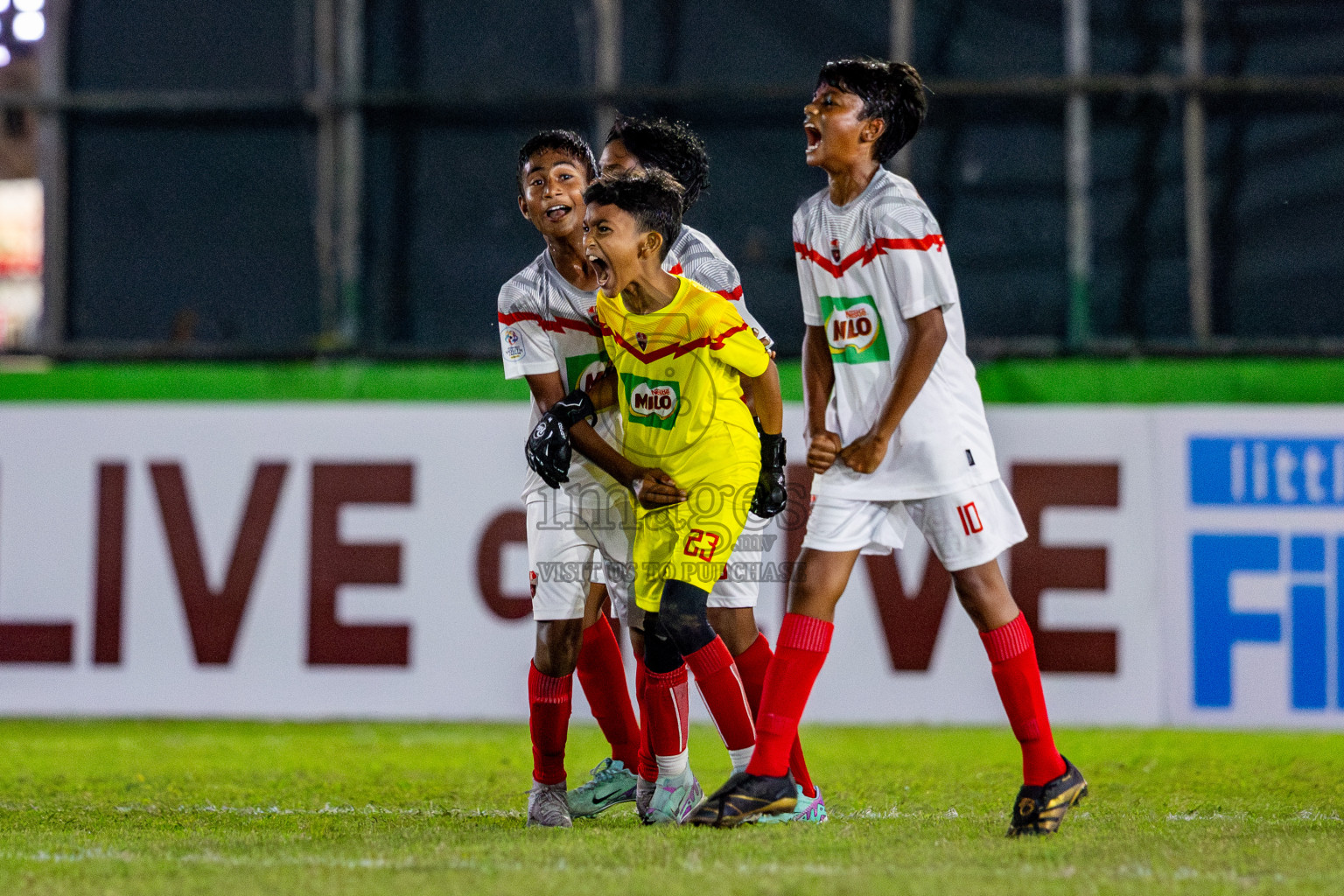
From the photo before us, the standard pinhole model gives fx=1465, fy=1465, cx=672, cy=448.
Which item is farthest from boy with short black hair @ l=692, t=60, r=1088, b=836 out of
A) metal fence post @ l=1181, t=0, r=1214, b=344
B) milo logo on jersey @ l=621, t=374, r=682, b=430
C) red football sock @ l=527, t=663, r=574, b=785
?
metal fence post @ l=1181, t=0, r=1214, b=344

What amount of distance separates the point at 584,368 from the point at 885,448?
916mm

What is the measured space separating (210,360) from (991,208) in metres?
4.00

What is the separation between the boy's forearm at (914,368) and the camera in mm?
3578

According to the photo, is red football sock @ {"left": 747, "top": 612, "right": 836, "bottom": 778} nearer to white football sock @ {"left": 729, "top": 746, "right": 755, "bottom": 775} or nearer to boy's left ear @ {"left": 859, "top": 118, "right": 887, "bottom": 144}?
white football sock @ {"left": 729, "top": 746, "right": 755, "bottom": 775}

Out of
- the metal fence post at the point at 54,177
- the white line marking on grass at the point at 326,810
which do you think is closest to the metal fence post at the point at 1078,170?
the white line marking on grass at the point at 326,810

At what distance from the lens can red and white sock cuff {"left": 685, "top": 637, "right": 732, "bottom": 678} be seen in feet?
12.2

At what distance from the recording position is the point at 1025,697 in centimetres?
359

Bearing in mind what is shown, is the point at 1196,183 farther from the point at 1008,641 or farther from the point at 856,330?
the point at 1008,641

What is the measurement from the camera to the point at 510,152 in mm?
7547

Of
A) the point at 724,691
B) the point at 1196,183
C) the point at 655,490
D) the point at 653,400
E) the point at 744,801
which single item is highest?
the point at 1196,183

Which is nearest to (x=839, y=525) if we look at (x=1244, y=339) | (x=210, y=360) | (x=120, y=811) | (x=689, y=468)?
(x=689, y=468)

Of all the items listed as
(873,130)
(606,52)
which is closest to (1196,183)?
(606,52)

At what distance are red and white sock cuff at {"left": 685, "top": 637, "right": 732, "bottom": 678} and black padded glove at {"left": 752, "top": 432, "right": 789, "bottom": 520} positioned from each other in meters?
0.39

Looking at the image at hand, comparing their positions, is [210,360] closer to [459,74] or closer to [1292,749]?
[459,74]
